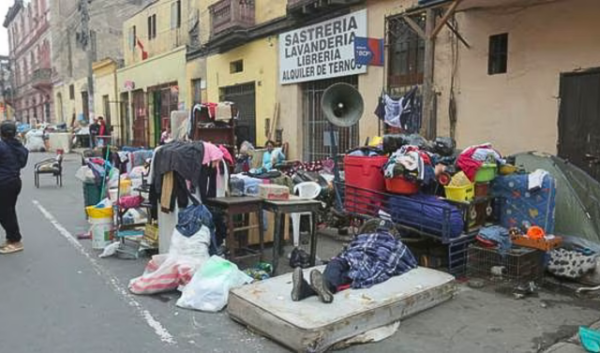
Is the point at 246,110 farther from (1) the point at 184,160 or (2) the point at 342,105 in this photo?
(1) the point at 184,160

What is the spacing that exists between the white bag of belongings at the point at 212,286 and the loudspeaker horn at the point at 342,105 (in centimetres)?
363

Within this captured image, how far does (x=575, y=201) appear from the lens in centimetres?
631

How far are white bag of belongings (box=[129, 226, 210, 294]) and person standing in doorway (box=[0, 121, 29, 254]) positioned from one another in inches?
101

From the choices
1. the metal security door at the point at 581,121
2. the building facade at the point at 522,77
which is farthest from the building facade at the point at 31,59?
the metal security door at the point at 581,121

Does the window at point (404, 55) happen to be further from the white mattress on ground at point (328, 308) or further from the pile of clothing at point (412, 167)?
the white mattress on ground at point (328, 308)

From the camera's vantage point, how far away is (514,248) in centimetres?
582

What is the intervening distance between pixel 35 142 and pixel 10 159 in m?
23.3

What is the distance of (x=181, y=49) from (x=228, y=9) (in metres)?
5.49

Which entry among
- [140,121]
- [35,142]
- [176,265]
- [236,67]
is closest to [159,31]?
[140,121]

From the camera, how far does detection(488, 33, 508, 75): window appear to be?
8219 mm

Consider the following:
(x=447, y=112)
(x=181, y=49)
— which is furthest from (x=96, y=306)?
(x=181, y=49)

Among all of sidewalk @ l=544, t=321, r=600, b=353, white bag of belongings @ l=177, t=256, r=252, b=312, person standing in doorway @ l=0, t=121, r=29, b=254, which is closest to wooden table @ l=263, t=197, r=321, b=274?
white bag of belongings @ l=177, t=256, r=252, b=312

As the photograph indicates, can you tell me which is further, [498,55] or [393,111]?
[393,111]

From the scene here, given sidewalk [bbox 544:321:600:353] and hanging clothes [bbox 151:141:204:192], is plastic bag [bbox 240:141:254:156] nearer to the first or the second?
hanging clothes [bbox 151:141:204:192]
